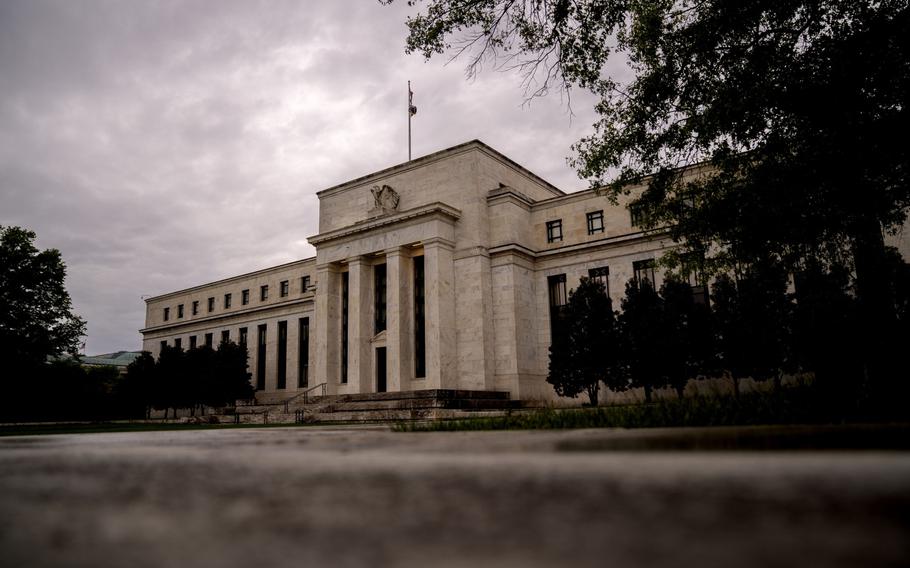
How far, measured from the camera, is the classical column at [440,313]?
A: 32.9m

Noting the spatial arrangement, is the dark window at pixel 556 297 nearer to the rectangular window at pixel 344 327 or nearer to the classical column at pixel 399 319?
the classical column at pixel 399 319

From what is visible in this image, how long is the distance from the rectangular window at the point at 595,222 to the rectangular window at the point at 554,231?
193 cm

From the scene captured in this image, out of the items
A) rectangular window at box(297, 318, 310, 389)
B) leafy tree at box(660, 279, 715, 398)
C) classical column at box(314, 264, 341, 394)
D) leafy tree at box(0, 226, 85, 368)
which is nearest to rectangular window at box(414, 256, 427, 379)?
classical column at box(314, 264, 341, 394)

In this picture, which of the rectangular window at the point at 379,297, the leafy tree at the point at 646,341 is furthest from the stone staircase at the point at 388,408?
the leafy tree at the point at 646,341

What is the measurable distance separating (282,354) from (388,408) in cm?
2487

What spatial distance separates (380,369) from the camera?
37188 mm

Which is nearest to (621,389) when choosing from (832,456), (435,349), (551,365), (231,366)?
(551,365)

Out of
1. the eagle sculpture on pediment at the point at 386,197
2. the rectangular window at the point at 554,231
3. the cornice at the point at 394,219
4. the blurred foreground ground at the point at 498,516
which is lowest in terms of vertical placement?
the blurred foreground ground at the point at 498,516

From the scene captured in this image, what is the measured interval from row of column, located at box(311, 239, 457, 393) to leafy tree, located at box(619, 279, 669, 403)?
36.3 feet

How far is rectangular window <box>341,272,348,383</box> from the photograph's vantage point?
38062 mm

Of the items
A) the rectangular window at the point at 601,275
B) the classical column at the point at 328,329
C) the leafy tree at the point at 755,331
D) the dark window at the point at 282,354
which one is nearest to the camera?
the leafy tree at the point at 755,331

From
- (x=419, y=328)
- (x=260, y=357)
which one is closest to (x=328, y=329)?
(x=419, y=328)

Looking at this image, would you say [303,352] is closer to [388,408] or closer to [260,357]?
[260,357]

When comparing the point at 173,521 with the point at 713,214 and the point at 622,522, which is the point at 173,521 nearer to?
the point at 622,522
